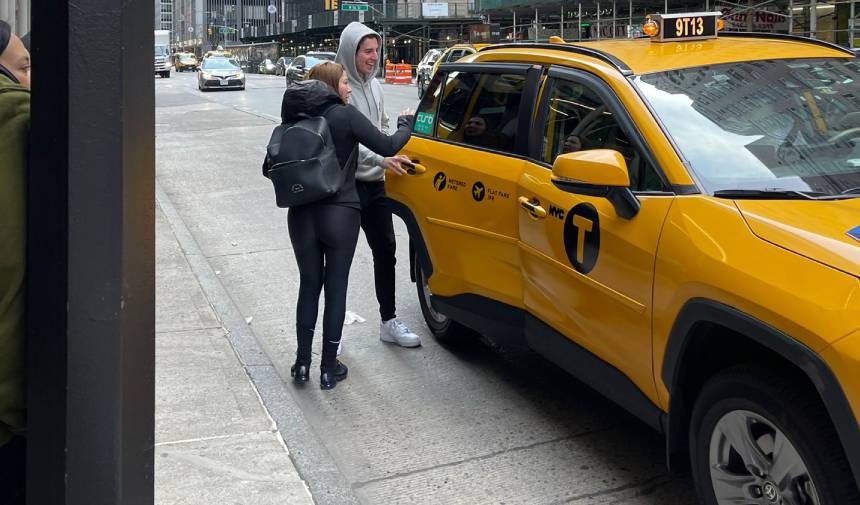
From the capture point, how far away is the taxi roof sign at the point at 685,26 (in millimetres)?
4723

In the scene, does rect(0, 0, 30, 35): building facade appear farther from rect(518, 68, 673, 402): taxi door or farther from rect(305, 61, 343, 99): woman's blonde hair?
rect(518, 68, 673, 402): taxi door

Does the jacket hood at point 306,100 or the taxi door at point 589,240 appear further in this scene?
the jacket hood at point 306,100

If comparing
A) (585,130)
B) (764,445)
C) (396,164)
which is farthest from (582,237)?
(396,164)

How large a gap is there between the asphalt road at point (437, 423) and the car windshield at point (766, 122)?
138cm

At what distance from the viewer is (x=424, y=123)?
5809 mm

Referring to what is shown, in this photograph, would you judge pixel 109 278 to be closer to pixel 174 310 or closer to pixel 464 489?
pixel 464 489

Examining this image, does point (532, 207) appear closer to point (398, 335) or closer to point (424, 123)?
point (424, 123)

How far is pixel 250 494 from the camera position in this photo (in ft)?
12.9

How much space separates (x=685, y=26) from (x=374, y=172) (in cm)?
202

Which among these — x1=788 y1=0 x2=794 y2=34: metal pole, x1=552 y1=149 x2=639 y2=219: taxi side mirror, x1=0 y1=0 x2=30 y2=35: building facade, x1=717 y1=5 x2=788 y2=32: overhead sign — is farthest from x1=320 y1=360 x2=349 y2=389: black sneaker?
x1=717 y1=5 x2=788 y2=32: overhead sign

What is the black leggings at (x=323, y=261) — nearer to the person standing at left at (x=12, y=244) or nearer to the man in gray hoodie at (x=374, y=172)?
the man in gray hoodie at (x=374, y=172)

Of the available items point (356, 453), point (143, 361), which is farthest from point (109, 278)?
point (356, 453)

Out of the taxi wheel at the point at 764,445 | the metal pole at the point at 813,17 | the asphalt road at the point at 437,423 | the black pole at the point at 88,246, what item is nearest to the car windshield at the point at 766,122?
the taxi wheel at the point at 764,445

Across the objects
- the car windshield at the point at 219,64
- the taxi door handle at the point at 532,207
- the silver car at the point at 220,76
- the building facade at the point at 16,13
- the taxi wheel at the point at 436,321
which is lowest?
the taxi wheel at the point at 436,321
